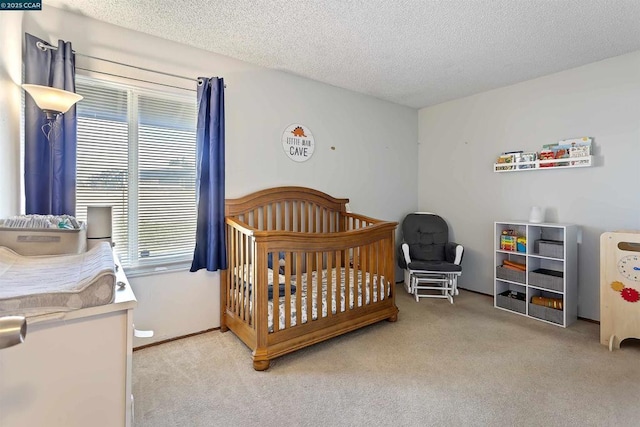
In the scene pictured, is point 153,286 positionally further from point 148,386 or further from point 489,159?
point 489,159

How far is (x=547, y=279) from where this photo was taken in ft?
9.54

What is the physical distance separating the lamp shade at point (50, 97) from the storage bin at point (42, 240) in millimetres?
Answer: 780

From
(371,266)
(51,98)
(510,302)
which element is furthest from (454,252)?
(51,98)

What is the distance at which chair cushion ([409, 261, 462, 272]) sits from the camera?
11.2ft

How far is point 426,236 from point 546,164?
1431 millimetres

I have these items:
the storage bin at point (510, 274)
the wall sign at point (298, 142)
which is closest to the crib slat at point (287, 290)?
the wall sign at point (298, 142)

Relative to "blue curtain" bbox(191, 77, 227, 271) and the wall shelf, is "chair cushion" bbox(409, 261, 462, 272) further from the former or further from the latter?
"blue curtain" bbox(191, 77, 227, 271)

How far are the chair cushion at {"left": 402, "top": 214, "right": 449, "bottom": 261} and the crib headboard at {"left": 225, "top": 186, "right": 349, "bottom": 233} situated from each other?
1.00 m

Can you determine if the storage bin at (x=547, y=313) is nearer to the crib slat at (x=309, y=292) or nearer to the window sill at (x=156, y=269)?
the crib slat at (x=309, y=292)

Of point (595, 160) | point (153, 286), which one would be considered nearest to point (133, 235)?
point (153, 286)

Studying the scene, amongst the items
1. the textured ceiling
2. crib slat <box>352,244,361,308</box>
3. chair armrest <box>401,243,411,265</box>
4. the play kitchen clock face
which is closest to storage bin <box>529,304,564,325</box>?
the play kitchen clock face

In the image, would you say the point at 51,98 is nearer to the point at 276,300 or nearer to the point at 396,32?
the point at 276,300

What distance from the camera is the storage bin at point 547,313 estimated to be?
2834 mm

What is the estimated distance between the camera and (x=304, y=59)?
282cm
